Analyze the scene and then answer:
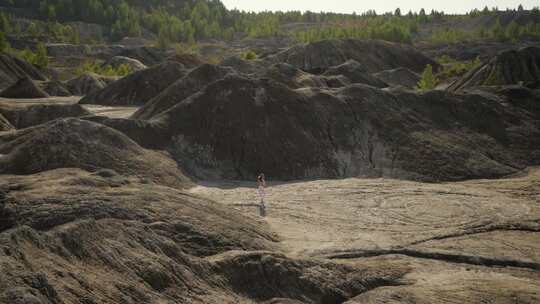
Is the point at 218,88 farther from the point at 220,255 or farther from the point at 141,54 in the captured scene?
the point at 141,54

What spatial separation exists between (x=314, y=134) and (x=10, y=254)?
86.5 feet

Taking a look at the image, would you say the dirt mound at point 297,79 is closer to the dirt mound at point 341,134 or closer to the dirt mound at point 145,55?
the dirt mound at point 341,134

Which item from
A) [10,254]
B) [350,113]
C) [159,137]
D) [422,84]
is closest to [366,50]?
[422,84]

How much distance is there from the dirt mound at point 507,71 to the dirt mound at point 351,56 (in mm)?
27611

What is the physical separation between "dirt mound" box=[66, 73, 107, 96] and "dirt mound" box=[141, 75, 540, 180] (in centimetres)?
4603

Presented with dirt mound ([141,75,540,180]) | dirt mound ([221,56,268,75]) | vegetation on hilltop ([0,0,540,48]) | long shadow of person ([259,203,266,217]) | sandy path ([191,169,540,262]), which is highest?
vegetation on hilltop ([0,0,540,48])

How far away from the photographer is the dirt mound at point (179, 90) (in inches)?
1822

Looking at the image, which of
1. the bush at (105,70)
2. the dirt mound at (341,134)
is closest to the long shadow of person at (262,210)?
the dirt mound at (341,134)

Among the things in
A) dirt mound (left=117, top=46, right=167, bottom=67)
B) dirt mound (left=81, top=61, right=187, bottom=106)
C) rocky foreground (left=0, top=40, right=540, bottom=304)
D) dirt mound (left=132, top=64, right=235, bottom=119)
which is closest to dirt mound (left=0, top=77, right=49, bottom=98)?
dirt mound (left=81, top=61, right=187, bottom=106)

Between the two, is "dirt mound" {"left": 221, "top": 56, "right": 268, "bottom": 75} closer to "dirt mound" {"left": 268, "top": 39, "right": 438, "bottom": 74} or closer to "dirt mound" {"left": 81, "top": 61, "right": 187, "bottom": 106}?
"dirt mound" {"left": 81, "top": 61, "right": 187, "bottom": 106}

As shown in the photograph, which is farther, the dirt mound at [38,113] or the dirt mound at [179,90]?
the dirt mound at [38,113]

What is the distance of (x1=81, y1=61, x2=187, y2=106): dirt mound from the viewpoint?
6719 centimetres

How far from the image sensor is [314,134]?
37969mm

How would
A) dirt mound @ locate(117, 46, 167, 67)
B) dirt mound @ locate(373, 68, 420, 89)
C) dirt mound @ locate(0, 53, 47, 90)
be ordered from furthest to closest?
dirt mound @ locate(117, 46, 167, 67) < dirt mound @ locate(373, 68, 420, 89) < dirt mound @ locate(0, 53, 47, 90)
